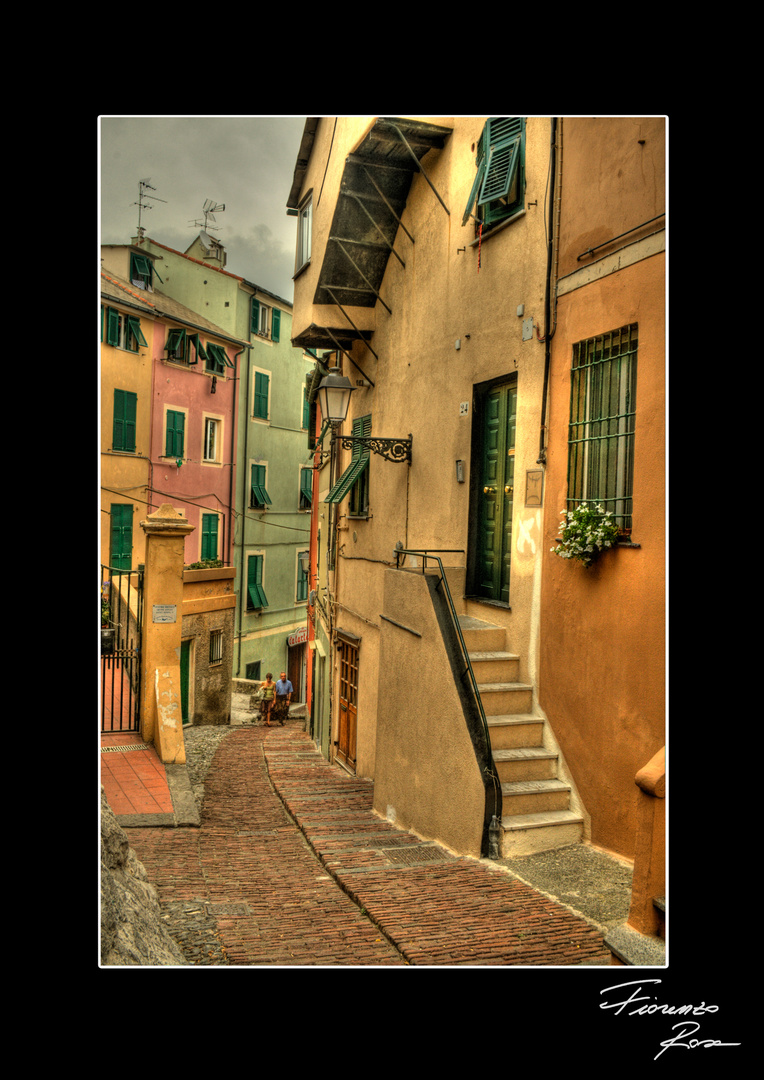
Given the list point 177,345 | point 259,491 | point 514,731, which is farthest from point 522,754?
point 259,491

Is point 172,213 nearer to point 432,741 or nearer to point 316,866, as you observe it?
point 432,741

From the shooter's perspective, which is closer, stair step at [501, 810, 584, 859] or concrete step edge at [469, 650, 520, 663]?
stair step at [501, 810, 584, 859]

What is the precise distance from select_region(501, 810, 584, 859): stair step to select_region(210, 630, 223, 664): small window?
1179 cm

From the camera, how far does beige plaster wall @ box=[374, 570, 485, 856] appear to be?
19.2 ft

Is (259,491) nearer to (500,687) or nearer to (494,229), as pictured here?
(494,229)

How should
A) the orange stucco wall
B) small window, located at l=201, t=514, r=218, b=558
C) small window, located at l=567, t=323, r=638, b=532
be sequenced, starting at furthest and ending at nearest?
small window, located at l=201, t=514, r=218, b=558 → small window, located at l=567, t=323, r=638, b=532 → the orange stucco wall

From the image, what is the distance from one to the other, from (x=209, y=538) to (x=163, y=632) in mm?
8311

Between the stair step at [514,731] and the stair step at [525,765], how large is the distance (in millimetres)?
94

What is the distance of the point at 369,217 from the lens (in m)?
10.0

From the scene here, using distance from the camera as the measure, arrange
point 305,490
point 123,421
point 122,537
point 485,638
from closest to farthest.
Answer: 1. point 123,421
2. point 485,638
3. point 122,537
4. point 305,490

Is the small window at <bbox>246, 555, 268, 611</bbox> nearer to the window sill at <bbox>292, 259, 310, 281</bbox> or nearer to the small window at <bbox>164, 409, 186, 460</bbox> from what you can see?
the window sill at <bbox>292, 259, 310, 281</bbox>

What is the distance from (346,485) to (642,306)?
6953mm

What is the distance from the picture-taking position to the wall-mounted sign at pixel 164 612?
28.6ft

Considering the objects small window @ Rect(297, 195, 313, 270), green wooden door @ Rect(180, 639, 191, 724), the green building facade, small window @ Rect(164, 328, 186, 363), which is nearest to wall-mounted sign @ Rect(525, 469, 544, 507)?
small window @ Rect(164, 328, 186, 363)
